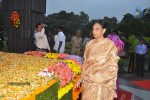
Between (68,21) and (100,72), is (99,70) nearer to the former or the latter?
(100,72)

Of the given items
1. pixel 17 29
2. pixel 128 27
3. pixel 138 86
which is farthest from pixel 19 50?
pixel 128 27

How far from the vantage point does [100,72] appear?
5.59 metres

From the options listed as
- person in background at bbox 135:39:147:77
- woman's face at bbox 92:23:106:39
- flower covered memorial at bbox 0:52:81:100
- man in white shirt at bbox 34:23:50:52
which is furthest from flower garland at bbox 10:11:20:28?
person in background at bbox 135:39:147:77

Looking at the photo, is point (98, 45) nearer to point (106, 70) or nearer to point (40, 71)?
point (106, 70)

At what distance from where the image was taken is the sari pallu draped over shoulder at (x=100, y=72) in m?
5.54

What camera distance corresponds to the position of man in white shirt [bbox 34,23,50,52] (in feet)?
36.1

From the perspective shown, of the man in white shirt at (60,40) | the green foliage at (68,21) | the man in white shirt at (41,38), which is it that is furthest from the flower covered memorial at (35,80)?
the green foliage at (68,21)

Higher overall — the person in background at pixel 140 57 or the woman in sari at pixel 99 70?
the woman in sari at pixel 99 70

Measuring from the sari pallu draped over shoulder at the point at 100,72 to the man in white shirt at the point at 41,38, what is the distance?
17.7 ft

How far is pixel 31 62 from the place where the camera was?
8289 millimetres

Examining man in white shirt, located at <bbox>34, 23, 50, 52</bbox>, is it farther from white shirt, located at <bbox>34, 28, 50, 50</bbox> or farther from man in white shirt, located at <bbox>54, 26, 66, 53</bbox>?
man in white shirt, located at <bbox>54, 26, 66, 53</bbox>

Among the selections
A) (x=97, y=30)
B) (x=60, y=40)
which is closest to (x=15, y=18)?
(x=60, y=40)

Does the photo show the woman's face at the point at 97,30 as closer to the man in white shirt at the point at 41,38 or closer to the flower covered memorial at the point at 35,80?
the flower covered memorial at the point at 35,80

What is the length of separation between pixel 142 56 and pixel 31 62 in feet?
33.4
